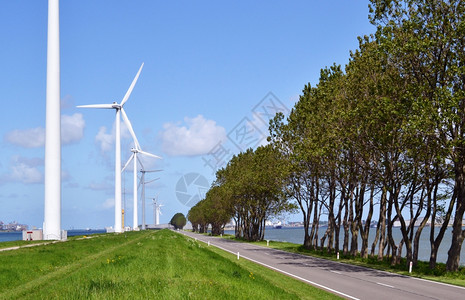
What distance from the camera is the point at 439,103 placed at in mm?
29156

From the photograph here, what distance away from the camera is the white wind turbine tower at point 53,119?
5034 cm

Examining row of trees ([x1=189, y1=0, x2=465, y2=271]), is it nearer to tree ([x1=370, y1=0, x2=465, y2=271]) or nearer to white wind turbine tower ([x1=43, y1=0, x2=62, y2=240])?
tree ([x1=370, y1=0, x2=465, y2=271])

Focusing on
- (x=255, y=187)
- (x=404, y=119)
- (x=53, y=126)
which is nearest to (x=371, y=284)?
(x=404, y=119)

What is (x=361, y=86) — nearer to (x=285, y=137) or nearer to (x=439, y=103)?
(x=439, y=103)

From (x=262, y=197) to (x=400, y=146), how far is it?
5404cm

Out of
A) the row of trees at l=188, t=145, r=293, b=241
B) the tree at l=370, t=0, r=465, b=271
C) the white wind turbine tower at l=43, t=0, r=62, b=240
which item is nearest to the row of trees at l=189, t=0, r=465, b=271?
the tree at l=370, t=0, r=465, b=271

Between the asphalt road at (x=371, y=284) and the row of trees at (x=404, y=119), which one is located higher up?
the row of trees at (x=404, y=119)

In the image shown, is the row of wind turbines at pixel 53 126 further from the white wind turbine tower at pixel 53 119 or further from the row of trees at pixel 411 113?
the row of trees at pixel 411 113

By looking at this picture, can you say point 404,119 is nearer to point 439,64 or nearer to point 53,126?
point 439,64

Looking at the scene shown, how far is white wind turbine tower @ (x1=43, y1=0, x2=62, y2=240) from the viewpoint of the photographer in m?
50.3

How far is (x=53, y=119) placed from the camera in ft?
165

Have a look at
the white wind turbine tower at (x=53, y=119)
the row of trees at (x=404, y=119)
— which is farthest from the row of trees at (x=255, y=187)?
the white wind turbine tower at (x=53, y=119)

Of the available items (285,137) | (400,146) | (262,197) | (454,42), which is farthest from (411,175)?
(262,197)

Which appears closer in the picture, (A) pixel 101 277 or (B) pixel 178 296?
(B) pixel 178 296
